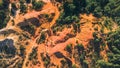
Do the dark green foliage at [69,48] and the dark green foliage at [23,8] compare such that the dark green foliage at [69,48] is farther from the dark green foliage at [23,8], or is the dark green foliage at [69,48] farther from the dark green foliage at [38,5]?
the dark green foliage at [23,8]

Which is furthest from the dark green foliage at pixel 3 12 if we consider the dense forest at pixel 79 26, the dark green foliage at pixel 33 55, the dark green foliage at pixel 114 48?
the dark green foliage at pixel 114 48

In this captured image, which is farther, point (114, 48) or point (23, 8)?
point (23, 8)

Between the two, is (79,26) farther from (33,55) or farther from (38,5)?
(33,55)

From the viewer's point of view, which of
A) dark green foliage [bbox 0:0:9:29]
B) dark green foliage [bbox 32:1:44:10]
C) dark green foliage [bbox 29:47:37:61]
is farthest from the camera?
dark green foliage [bbox 0:0:9:29]

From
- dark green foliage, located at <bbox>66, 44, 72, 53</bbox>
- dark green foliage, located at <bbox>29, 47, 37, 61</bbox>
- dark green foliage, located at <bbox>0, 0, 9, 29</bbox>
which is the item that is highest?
dark green foliage, located at <bbox>0, 0, 9, 29</bbox>

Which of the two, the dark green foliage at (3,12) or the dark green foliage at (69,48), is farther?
the dark green foliage at (3,12)

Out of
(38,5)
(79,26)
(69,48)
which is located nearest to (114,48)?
(79,26)

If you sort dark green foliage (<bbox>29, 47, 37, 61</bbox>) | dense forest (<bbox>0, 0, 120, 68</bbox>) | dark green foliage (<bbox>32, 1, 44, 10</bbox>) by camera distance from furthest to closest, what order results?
dark green foliage (<bbox>32, 1, 44, 10</bbox>) → dark green foliage (<bbox>29, 47, 37, 61</bbox>) → dense forest (<bbox>0, 0, 120, 68</bbox>)

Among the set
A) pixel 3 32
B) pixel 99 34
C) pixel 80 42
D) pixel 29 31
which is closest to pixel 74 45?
pixel 80 42

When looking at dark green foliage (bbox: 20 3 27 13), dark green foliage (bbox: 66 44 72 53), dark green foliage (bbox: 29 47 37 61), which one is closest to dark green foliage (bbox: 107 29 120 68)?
dark green foliage (bbox: 66 44 72 53)

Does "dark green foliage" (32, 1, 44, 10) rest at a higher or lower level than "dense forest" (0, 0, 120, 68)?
higher

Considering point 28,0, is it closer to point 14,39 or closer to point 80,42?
point 14,39

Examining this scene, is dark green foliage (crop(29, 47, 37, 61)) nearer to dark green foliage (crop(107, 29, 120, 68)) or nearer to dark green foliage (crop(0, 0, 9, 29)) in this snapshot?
dark green foliage (crop(0, 0, 9, 29))
